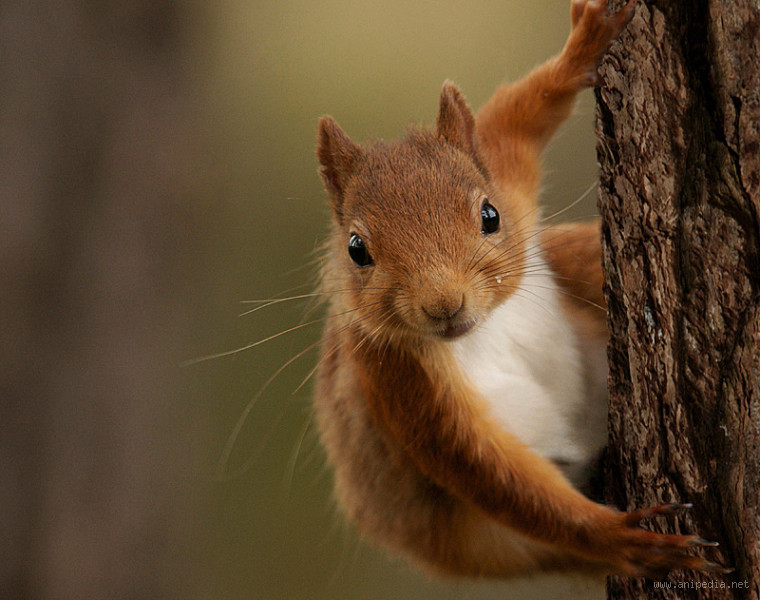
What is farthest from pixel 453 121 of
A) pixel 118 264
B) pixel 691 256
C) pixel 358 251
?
pixel 118 264

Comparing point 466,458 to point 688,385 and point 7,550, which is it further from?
point 7,550

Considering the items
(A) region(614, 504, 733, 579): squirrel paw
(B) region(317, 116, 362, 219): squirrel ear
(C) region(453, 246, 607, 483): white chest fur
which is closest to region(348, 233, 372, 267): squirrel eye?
(B) region(317, 116, 362, 219): squirrel ear

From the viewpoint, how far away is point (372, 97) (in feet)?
15.8

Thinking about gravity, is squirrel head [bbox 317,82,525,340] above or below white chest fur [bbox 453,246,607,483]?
above

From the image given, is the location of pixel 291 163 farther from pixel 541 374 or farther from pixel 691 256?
pixel 691 256

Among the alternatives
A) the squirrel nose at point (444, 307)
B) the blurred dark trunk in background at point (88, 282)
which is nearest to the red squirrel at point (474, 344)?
the squirrel nose at point (444, 307)

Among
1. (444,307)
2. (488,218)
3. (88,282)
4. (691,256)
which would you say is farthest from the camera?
(88,282)

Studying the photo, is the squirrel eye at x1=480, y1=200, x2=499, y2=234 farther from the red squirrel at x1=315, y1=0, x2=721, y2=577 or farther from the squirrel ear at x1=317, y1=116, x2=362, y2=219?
the squirrel ear at x1=317, y1=116, x2=362, y2=219

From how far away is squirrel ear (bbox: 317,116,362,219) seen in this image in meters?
2.12

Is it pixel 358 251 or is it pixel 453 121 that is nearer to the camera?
pixel 358 251

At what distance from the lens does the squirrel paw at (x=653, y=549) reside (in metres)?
1.53

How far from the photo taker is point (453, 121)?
6.87 feet

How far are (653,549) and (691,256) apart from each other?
60 cm

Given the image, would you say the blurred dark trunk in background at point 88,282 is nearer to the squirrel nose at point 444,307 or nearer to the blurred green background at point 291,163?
the blurred green background at point 291,163
